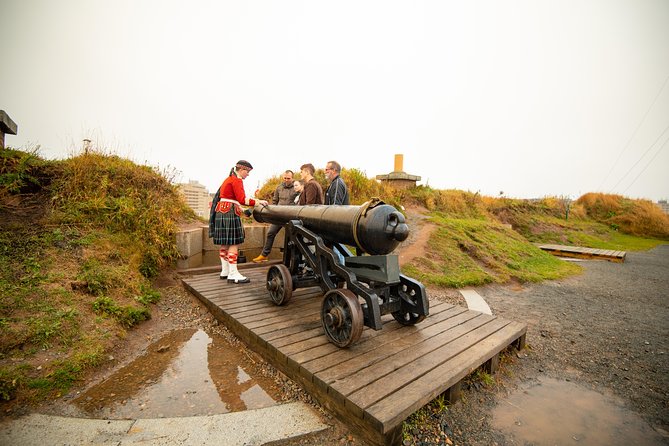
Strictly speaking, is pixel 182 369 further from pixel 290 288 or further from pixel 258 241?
pixel 258 241

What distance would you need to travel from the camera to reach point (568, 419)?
2.54 metres

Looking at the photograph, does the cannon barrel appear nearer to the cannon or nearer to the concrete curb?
the cannon

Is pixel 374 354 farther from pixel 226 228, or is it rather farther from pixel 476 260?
pixel 476 260

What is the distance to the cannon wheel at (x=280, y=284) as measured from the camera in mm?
4031

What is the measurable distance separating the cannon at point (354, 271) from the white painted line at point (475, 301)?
2.24 meters

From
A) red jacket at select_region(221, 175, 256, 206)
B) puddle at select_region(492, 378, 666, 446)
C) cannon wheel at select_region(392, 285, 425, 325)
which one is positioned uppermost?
red jacket at select_region(221, 175, 256, 206)

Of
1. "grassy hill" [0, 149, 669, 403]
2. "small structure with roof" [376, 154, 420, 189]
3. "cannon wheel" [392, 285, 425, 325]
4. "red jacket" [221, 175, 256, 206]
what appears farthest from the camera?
"small structure with roof" [376, 154, 420, 189]

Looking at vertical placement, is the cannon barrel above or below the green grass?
above

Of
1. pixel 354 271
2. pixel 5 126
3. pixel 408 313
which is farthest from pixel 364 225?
pixel 5 126

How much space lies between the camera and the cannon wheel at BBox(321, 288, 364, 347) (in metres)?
2.86

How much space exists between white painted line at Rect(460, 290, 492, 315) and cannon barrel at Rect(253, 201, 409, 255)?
120 inches

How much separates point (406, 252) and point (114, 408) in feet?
21.2

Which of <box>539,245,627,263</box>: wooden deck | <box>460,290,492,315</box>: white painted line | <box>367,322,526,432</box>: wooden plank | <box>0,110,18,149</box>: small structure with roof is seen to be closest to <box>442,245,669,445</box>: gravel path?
<box>460,290,492,315</box>: white painted line

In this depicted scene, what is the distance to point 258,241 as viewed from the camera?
7.50 metres
